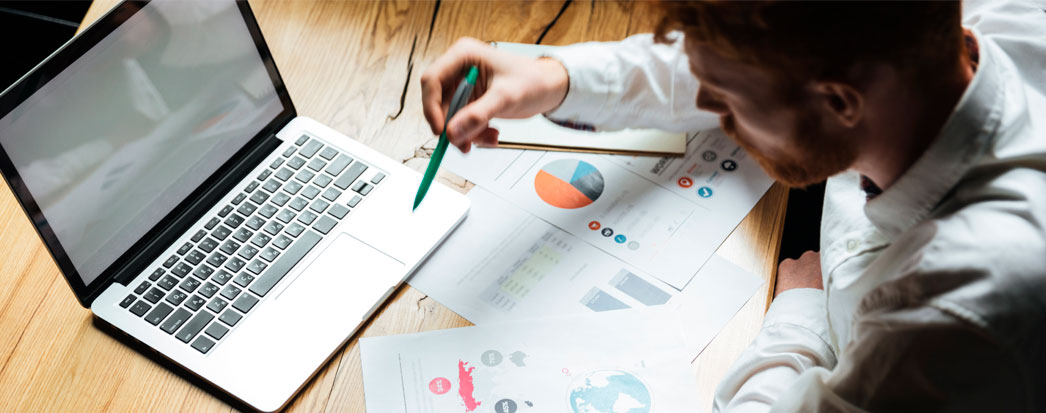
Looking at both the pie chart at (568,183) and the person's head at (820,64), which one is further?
the pie chart at (568,183)

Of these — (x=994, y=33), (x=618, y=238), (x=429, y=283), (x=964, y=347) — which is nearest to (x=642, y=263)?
(x=618, y=238)

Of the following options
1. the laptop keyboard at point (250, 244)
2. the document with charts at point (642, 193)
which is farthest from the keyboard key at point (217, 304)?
the document with charts at point (642, 193)

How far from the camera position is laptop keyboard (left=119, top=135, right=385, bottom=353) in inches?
33.0

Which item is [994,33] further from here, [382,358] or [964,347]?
[382,358]

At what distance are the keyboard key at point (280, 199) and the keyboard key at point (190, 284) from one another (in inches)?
5.0

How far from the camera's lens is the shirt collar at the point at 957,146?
0.67 metres

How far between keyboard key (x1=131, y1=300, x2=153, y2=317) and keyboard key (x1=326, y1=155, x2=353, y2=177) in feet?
0.82

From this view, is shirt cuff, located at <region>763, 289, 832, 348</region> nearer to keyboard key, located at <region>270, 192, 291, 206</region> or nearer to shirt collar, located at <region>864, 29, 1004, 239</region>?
shirt collar, located at <region>864, 29, 1004, 239</region>

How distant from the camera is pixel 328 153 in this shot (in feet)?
3.21

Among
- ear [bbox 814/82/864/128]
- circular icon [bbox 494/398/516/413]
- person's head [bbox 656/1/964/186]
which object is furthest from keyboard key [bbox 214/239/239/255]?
ear [bbox 814/82/864/128]

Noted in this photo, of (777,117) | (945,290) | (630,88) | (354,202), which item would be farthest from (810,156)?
(354,202)

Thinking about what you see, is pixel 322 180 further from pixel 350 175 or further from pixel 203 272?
pixel 203 272

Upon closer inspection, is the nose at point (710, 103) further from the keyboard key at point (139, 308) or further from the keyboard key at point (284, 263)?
the keyboard key at point (139, 308)

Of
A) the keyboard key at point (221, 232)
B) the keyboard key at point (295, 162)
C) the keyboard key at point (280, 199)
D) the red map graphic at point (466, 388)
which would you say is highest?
the keyboard key at point (295, 162)
